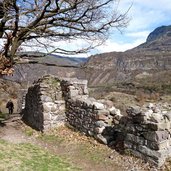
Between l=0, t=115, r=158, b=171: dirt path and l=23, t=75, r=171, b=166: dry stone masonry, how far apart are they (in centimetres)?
35

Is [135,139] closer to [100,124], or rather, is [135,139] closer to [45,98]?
[100,124]

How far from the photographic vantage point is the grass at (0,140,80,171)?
9555mm

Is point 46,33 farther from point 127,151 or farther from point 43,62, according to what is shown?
point 127,151

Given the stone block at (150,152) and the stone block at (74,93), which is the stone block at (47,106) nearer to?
the stone block at (74,93)

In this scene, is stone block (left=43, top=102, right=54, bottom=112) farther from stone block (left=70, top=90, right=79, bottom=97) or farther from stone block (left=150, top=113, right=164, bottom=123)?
stone block (left=150, top=113, right=164, bottom=123)

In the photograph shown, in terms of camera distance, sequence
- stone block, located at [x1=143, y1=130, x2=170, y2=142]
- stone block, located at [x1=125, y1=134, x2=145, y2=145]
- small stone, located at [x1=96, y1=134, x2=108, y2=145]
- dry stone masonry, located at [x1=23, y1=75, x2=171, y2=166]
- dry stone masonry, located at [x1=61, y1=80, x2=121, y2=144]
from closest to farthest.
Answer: stone block, located at [x1=143, y1=130, x2=170, y2=142] → dry stone masonry, located at [x1=23, y1=75, x2=171, y2=166] → stone block, located at [x1=125, y1=134, x2=145, y2=145] → small stone, located at [x1=96, y1=134, x2=108, y2=145] → dry stone masonry, located at [x1=61, y1=80, x2=121, y2=144]

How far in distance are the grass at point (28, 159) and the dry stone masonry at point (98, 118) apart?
7.42ft

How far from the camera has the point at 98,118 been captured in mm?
12836

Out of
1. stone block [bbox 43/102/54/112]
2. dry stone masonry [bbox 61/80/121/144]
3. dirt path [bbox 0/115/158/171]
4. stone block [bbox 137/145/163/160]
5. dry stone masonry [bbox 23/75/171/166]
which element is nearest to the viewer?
stone block [bbox 137/145/163/160]

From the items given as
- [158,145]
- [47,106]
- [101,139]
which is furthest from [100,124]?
[158,145]

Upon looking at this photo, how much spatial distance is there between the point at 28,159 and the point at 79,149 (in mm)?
2221

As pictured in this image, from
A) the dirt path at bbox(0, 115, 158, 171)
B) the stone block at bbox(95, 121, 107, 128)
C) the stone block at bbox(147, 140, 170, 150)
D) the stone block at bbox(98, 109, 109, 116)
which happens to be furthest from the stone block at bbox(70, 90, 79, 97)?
the stone block at bbox(147, 140, 170, 150)

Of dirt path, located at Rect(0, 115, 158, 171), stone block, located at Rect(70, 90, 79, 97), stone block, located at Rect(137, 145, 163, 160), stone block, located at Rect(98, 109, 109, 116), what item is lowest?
dirt path, located at Rect(0, 115, 158, 171)

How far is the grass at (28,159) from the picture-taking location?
955 centimetres
